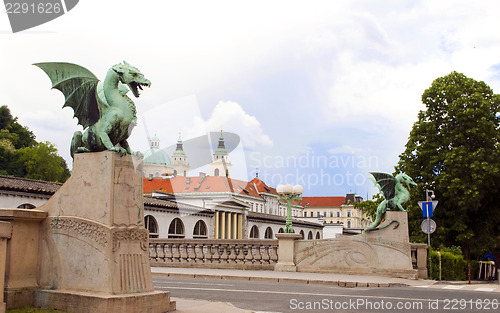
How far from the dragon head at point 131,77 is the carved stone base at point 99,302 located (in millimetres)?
2990

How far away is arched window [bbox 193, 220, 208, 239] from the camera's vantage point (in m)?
59.2

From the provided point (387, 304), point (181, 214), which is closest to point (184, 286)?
point (387, 304)

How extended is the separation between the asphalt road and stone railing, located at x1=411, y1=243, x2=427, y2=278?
5.07m

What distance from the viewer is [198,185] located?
11406cm

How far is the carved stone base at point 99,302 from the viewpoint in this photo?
6.91 m

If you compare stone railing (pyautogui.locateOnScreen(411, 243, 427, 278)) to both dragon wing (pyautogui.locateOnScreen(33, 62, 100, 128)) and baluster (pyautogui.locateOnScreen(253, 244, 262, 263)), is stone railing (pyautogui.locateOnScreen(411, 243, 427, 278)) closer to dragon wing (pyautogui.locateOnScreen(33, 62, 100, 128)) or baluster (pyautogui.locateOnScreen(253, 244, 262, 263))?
baluster (pyautogui.locateOnScreen(253, 244, 262, 263))

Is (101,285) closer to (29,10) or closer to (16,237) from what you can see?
(16,237)

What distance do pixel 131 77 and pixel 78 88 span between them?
0.94 m

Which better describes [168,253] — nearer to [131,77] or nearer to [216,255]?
[216,255]

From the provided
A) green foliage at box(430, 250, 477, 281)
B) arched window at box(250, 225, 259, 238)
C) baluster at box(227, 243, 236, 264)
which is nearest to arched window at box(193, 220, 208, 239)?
arched window at box(250, 225, 259, 238)

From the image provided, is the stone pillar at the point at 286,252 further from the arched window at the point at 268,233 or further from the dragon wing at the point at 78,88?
the arched window at the point at 268,233

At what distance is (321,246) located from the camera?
18344 mm

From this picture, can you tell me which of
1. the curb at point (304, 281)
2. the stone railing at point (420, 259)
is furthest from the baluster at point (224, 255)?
the stone railing at point (420, 259)

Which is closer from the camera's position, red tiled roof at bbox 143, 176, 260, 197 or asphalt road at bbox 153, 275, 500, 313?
asphalt road at bbox 153, 275, 500, 313
